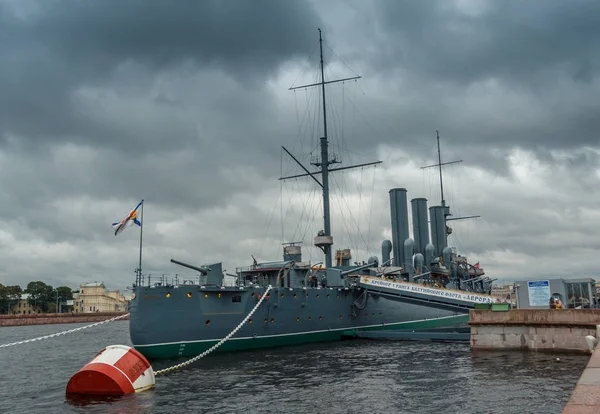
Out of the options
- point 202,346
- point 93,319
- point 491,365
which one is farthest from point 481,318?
point 93,319

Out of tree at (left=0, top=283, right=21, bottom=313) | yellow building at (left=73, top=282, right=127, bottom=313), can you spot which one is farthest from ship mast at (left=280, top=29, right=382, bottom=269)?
yellow building at (left=73, top=282, right=127, bottom=313)

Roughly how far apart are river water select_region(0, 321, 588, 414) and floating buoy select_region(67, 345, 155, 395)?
1.41ft

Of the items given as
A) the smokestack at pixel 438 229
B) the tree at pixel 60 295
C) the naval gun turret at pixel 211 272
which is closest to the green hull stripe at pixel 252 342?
the naval gun turret at pixel 211 272

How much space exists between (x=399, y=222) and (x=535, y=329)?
2667 cm

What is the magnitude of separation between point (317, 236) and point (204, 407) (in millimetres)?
22859

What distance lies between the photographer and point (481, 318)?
77.3ft

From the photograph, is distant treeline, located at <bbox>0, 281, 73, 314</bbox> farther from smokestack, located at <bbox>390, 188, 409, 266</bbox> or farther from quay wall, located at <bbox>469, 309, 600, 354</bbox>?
quay wall, located at <bbox>469, 309, 600, 354</bbox>

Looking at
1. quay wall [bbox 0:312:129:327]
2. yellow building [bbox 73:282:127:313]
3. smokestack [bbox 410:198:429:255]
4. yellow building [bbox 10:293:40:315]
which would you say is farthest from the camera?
yellow building [bbox 73:282:127:313]

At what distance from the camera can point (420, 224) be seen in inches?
2084

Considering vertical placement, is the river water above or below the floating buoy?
below

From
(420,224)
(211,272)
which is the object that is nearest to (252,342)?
(211,272)

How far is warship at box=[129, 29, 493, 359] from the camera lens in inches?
925

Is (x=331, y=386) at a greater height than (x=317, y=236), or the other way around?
(x=317, y=236)

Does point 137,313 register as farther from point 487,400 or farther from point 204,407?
point 487,400
